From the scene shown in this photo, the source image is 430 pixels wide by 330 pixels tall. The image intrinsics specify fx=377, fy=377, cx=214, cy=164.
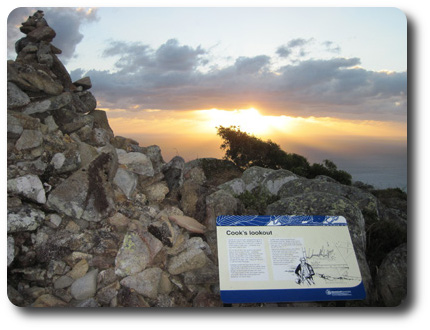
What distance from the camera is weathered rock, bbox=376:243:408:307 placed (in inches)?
262

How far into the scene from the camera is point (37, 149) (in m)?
7.30

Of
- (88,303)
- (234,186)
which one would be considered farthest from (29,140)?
(234,186)

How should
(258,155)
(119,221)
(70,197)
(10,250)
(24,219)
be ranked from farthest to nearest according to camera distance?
(258,155) → (119,221) → (70,197) → (24,219) → (10,250)

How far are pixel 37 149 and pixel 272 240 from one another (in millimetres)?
4789

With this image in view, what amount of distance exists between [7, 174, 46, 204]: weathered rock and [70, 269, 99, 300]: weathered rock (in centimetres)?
167

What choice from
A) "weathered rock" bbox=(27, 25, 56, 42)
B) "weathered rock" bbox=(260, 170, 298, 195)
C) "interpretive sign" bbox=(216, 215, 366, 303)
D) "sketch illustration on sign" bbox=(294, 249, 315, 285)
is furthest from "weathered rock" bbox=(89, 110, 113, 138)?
"sketch illustration on sign" bbox=(294, 249, 315, 285)

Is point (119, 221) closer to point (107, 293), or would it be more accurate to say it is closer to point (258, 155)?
point (107, 293)

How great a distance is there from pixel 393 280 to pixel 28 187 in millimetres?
6799

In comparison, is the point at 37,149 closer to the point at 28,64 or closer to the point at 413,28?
the point at 28,64

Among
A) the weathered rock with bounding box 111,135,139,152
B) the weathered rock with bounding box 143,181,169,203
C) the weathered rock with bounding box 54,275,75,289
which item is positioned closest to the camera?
the weathered rock with bounding box 54,275,75,289

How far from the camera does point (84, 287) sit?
6430 mm

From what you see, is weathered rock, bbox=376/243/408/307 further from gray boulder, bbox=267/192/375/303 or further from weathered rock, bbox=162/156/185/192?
weathered rock, bbox=162/156/185/192

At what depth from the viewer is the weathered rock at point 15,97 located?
7.42 m

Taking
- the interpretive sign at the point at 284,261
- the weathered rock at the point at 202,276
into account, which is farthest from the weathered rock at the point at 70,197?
the interpretive sign at the point at 284,261
